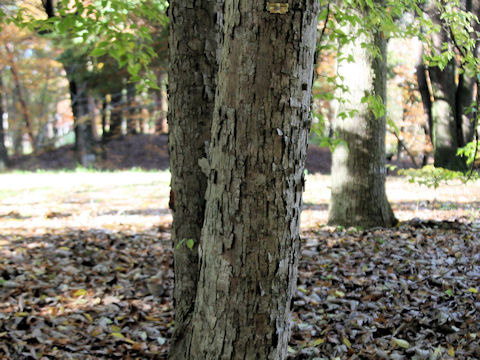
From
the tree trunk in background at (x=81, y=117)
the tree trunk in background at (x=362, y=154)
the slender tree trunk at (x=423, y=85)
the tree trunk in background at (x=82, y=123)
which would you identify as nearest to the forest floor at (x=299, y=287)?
the tree trunk in background at (x=362, y=154)

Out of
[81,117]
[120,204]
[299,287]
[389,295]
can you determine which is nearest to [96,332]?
[299,287]

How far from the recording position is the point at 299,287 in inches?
181

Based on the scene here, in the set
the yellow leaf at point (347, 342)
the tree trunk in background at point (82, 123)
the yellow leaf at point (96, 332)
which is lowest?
the yellow leaf at point (347, 342)

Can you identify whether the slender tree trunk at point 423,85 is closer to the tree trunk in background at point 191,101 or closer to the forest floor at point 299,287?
the forest floor at point 299,287

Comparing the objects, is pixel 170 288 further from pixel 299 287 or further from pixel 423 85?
pixel 423 85

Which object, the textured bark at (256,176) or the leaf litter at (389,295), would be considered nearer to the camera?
the textured bark at (256,176)

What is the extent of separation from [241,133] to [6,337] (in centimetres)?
267

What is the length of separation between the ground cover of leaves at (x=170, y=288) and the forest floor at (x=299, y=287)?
0.04ft

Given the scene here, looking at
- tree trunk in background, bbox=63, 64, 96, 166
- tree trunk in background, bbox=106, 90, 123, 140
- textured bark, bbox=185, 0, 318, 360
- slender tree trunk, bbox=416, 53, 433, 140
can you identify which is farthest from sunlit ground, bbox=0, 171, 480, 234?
tree trunk in background, bbox=106, 90, 123, 140

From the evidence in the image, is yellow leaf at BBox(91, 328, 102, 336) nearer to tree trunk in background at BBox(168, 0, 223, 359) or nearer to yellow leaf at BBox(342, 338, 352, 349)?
tree trunk in background at BBox(168, 0, 223, 359)

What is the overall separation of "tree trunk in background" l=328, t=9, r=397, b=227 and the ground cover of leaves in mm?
346

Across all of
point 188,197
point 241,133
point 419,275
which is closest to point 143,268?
point 188,197

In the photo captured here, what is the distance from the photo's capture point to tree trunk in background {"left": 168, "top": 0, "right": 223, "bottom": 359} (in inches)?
107

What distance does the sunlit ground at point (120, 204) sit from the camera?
6801 mm
